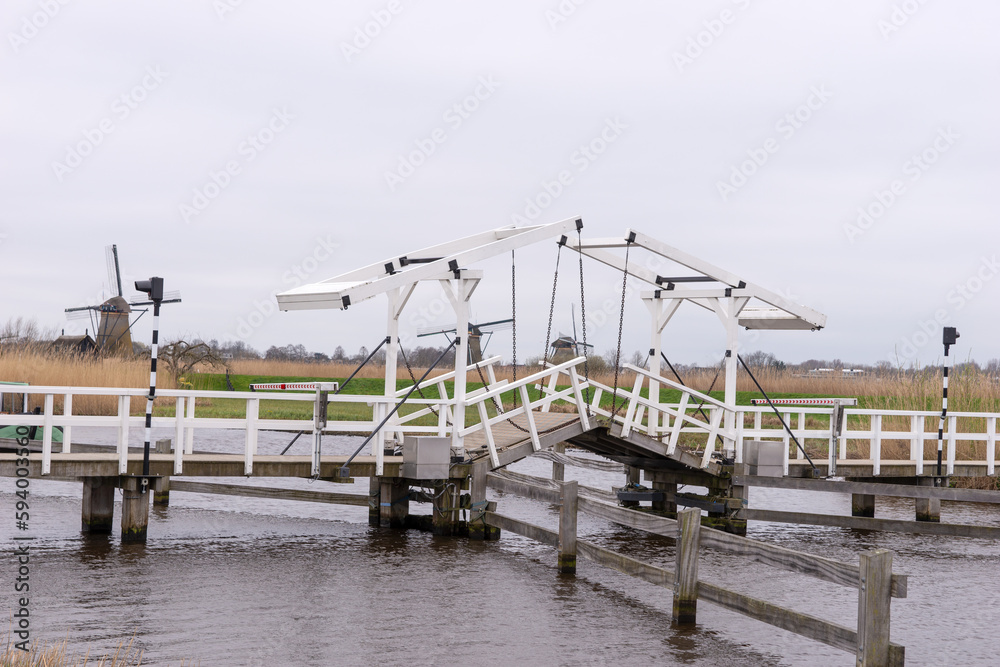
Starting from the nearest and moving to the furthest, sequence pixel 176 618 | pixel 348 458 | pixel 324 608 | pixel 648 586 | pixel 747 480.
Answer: pixel 176 618, pixel 324 608, pixel 648 586, pixel 348 458, pixel 747 480

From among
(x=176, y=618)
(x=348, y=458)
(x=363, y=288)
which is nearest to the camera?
(x=176, y=618)

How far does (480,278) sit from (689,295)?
196 inches

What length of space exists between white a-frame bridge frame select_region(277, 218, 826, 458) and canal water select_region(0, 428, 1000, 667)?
2436 mm

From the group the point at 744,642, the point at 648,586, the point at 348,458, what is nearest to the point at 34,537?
the point at 348,458

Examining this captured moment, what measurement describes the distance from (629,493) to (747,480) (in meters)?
2.69

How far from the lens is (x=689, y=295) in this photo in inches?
737

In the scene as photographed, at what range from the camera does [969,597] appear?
13508 millimetres

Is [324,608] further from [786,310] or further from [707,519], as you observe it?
[786,310]

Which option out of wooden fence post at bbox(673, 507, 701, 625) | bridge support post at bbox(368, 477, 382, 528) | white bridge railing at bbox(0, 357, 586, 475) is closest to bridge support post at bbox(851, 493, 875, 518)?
white bridge railing at bbox(0, 357, 586, 475)

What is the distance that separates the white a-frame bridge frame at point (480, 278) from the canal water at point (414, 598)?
244 cm

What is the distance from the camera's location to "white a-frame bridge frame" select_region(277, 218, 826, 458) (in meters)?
14.8

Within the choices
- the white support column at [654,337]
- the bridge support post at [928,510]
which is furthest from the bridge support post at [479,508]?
the bridge support post at [928,510]

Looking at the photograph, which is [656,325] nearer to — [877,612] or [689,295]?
[689,295]

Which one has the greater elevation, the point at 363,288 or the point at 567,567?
the point at 363,288
